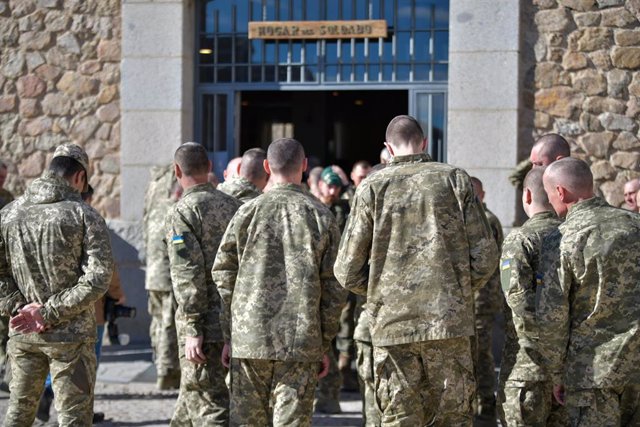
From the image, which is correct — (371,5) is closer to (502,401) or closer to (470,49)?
(470,49)

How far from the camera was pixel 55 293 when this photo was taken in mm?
5863

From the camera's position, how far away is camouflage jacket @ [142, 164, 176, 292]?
344 inches

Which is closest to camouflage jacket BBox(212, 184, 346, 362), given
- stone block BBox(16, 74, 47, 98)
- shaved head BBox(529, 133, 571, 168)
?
shaved head BBox(529, 133, 571, 168)

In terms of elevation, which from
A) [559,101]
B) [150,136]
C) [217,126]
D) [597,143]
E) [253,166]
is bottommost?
[253,166]

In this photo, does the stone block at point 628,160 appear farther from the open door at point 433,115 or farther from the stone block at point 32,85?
the stone block at point 32,85

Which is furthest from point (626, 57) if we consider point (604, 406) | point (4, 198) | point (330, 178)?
point (4, 198)

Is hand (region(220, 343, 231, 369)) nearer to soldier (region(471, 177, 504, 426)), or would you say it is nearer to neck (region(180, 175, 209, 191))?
neck (region(180, 175, 209, 191))

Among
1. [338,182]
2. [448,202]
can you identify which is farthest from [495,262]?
[338,182]

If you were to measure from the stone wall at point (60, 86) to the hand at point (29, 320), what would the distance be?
5.19 metres

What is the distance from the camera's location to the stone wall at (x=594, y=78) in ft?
31.4

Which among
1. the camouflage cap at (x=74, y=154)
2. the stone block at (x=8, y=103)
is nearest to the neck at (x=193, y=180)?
the camouflage cap at (x=74, y=154)

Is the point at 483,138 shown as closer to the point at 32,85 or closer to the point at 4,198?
the point at 4,198

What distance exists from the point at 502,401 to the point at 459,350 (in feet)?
3.23

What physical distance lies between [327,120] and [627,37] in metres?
9.64
